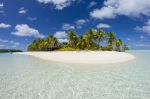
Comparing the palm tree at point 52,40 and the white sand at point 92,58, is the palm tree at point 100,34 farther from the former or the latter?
the white sand at point 92,58

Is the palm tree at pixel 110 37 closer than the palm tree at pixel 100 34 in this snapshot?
No

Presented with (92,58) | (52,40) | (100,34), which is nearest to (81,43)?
(100,34)

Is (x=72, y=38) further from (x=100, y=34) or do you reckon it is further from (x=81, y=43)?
(x=100, y=34)

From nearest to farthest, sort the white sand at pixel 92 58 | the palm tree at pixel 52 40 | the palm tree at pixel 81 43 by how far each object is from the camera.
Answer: the white sand at pixel 92 58
the palm tree at pixel 81 43
the palm tree at pixel 52 40

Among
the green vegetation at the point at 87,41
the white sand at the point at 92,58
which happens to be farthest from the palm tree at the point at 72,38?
the white sand at the point at 92,58

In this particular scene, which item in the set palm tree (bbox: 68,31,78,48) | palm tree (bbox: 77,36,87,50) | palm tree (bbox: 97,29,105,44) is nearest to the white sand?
palm tree (bbox: 97,29,105,44)

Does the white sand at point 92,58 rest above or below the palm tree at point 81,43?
below

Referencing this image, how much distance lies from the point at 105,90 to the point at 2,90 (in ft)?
15.9

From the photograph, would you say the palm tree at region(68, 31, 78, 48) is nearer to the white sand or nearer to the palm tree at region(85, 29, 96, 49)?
the palm tree at region(85, 29, 96, 49)

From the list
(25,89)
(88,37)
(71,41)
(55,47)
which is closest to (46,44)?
(55,47)

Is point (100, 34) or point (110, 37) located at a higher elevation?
point (100, 34)

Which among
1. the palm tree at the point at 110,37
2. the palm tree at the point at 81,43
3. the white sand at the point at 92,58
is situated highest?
the palm tree at the point at 110,37

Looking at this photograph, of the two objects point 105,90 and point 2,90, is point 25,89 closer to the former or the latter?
point 2,90

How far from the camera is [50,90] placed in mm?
8984
